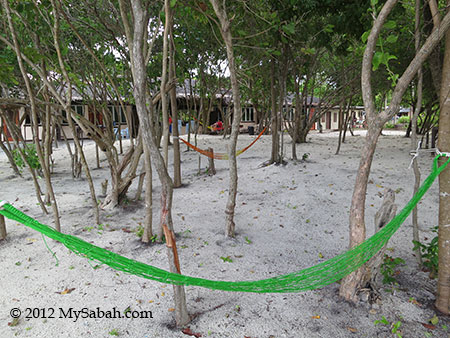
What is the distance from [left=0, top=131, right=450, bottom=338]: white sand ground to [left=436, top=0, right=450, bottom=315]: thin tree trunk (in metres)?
0.15

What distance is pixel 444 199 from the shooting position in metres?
2.15

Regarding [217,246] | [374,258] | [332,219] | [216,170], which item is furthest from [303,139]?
[374,258]

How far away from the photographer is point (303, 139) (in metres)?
10.7

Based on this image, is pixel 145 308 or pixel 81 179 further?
pixel 81 179

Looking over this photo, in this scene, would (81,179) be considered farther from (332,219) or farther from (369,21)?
(369,21)

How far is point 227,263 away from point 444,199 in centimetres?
187

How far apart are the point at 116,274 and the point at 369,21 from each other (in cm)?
379

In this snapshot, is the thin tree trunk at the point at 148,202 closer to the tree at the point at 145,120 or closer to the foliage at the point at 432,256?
the tree at the point at 145,120

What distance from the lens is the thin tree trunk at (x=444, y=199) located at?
207 cm

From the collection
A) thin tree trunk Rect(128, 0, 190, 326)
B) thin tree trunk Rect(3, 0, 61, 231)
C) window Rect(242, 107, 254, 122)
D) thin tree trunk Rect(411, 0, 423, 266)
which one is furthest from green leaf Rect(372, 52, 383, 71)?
window Rect(242, 107, 254, 122)

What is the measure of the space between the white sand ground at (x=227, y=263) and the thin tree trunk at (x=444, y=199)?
0.49 feet

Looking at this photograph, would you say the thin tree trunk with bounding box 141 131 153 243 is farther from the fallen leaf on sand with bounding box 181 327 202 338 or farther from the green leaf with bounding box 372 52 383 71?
the green leaf with bounding box 372 52 383 71

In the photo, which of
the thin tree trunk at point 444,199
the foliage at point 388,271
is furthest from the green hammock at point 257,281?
the foliage at point 388,271

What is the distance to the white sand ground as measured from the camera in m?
2.17
